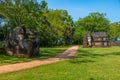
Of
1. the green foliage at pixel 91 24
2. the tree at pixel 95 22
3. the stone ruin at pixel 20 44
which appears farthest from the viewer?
the tree at pixel 95 22

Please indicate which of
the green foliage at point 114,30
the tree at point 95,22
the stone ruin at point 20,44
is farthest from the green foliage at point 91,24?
the stone ruin at point 20,44

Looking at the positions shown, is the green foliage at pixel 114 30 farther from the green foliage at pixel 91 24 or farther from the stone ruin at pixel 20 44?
the stone ruin at pixel 20 44

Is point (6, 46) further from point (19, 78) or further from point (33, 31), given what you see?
point (19, 78)

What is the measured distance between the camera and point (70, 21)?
99.6 metres

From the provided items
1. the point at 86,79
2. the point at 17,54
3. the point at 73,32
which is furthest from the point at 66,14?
the point at 86,79

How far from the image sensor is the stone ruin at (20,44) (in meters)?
29.5

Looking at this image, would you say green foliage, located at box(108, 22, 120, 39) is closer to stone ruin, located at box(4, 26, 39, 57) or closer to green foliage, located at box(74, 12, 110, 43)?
green foliage, located at box(74, 12, 110, 43)

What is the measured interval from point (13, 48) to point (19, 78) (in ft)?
52.2

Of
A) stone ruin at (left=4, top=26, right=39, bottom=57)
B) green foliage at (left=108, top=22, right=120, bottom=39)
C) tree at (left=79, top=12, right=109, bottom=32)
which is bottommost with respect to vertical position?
stone ruin at (left=4, top=26, right=39, bottom=57)

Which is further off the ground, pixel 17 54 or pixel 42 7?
pixel 42 7

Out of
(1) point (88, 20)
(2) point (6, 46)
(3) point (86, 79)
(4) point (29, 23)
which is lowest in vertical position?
(3) point (86, 79)

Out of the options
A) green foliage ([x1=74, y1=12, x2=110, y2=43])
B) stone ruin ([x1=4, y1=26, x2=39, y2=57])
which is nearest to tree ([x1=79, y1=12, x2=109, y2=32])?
green foliage ([x1=74, y1=12, x2=110, y2=43])

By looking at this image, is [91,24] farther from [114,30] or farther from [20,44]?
[20,44]

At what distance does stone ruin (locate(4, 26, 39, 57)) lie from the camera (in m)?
29.5
